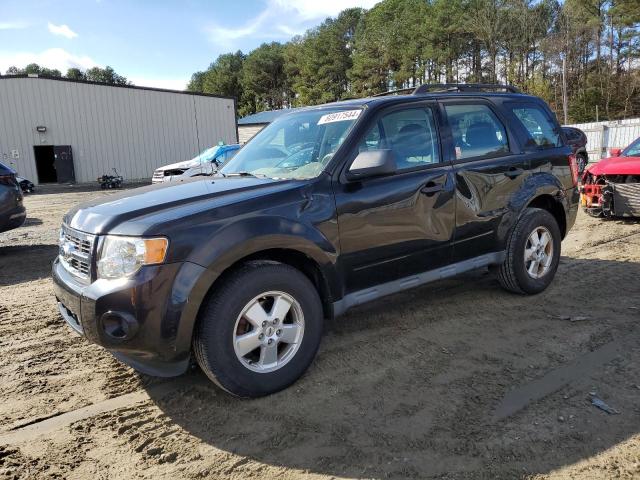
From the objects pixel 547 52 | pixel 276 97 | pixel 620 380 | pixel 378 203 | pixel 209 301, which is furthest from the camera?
Result: pixel 276 97

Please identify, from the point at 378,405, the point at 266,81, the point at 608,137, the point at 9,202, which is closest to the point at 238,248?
the point at 378,405

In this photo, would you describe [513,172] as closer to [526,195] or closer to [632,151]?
[526,195]

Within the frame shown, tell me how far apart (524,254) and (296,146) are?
2379mm

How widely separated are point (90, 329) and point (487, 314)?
3.26m

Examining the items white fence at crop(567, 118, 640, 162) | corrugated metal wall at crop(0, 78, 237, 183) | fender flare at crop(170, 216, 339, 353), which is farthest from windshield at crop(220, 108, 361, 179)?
corrugated metal wall at crop(0, 78, 237, 183)

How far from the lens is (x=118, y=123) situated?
2920 cm

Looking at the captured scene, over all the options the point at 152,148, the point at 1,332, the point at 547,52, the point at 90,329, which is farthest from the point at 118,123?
the point at 547,52

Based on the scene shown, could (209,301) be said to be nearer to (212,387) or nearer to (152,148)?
(212,387)

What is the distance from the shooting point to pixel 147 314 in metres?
2.74

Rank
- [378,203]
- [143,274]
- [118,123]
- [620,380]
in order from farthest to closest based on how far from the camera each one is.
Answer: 1. [118,123]
2. [378,203]
3. [620,380]
4. [143,274]

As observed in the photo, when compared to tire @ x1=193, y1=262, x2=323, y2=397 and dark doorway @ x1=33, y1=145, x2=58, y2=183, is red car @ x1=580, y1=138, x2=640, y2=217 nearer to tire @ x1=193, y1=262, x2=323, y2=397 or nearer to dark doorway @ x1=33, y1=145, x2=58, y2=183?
tire @ x1=193, y1=262, x2=323, y2=397

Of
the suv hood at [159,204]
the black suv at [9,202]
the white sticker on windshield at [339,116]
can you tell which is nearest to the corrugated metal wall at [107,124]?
the black suv at [9,202]

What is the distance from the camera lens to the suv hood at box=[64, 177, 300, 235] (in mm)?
2885

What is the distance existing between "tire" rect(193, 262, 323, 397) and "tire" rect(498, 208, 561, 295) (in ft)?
7.26
